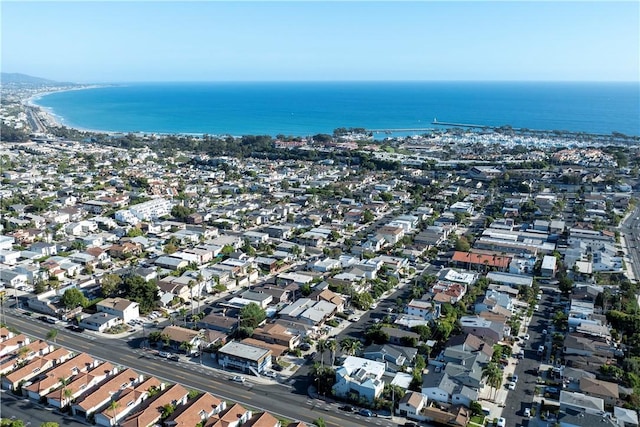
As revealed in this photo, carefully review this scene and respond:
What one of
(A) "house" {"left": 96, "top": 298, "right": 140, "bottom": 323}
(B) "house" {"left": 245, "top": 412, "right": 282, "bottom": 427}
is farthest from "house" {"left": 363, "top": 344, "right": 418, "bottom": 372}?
(A) "house" {"left": 96, "top": 298, "right": 140, "bottom": 323}

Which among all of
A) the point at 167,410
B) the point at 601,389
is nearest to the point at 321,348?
the point at 167,410

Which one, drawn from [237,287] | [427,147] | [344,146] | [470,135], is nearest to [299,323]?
[237,287]

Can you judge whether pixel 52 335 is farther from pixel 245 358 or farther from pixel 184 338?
pixel 245 358

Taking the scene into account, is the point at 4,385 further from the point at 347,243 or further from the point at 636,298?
the point at 636,298

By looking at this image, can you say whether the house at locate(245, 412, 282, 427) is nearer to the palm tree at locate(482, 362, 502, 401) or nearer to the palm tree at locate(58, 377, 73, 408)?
the palm tree at locate(58, 377, 73, 408)

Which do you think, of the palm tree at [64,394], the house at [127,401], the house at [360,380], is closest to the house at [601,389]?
the house at [360,380]

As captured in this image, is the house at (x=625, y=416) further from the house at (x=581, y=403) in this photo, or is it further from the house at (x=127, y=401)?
the house at (x=127, y=401)
